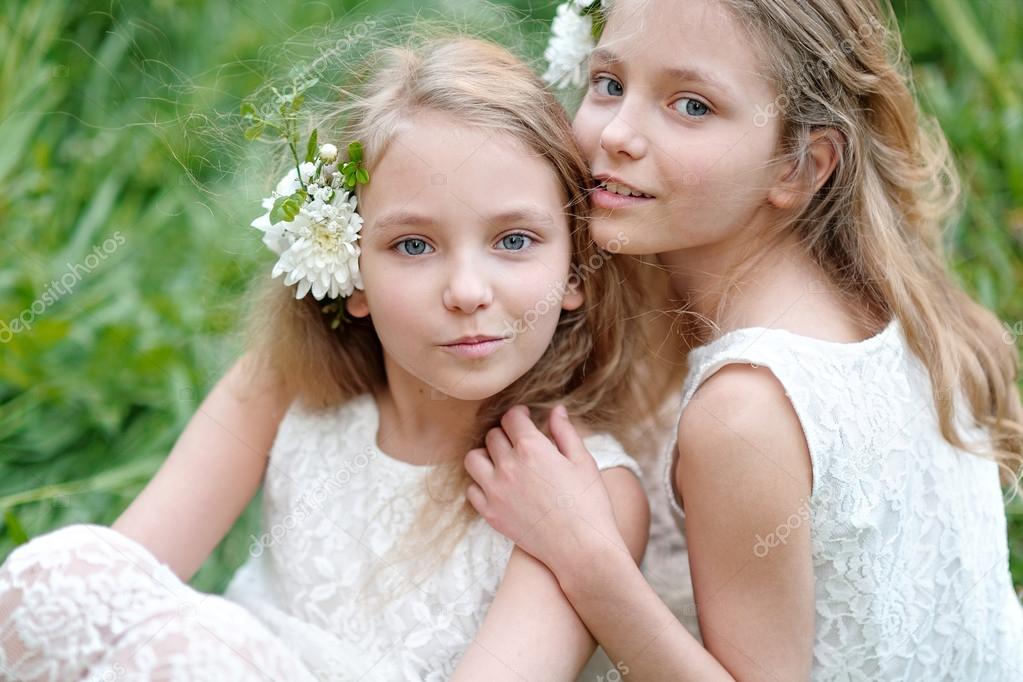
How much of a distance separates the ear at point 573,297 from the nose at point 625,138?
10.6 inches

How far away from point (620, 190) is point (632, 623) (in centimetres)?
77

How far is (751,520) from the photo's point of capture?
182 centimetres

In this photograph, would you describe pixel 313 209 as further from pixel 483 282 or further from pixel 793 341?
pixel 793 341

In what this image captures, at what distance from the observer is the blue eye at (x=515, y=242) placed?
6.34 ft

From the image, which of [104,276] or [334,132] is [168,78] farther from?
[334,132]

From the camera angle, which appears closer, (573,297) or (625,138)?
(625,138)

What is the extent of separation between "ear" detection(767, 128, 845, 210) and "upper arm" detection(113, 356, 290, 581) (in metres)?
1.10

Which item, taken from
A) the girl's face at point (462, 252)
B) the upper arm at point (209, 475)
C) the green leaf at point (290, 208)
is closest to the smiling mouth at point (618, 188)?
the girl's face at point (462, 252)

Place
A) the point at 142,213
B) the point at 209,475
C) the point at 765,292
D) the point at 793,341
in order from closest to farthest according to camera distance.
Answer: the point at 793,341 < the point at 765,292 < the point at 209,475 < the point at 142,213

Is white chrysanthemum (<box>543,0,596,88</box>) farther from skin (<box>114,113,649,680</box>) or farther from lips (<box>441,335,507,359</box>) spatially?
lips (<box>441,335,507,359</box>)

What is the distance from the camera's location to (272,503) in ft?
7.79

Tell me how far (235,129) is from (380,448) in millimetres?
693

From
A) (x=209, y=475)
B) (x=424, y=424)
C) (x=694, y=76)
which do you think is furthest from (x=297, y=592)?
(x=694, y=76)

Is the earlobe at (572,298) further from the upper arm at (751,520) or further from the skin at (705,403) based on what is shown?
the upper arm at (751,520)
